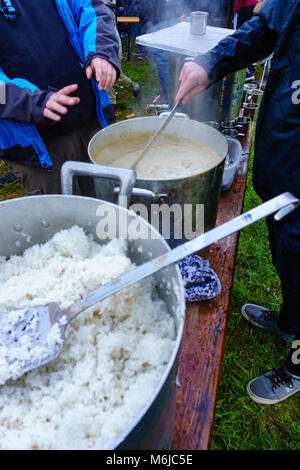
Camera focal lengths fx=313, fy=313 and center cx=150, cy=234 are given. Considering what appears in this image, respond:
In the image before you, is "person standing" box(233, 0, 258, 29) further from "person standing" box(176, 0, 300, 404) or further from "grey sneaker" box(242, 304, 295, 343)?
"grey sneaker" box(242, 304, 295, 343)

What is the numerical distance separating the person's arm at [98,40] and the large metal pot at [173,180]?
24 centimetres

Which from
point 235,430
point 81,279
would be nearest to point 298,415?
point 235,430

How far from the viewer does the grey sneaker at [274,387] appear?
6.02ft

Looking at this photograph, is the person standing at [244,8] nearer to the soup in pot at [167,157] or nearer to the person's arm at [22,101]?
the soup in pot at [167,157]

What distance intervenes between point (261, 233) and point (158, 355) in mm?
2496

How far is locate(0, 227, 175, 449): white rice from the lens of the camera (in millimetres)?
703

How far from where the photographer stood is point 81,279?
957 millimetres

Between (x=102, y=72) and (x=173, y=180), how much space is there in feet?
2.52

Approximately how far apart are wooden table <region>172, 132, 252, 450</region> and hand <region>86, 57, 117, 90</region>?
950mm

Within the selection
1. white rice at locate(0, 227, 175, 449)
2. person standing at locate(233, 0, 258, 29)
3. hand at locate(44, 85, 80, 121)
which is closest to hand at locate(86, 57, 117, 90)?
hand at locate(44, 85, 80, 121)

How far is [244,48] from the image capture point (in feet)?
5.03

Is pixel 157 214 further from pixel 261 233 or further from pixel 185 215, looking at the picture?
pixel 261 233

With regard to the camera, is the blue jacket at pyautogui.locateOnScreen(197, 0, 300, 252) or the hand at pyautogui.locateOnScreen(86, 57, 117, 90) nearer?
the blue jacket at pyautogui.locateOnScreen(197, 0, 300, 252)

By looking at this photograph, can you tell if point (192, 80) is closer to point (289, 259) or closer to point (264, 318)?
point (289, 259)
